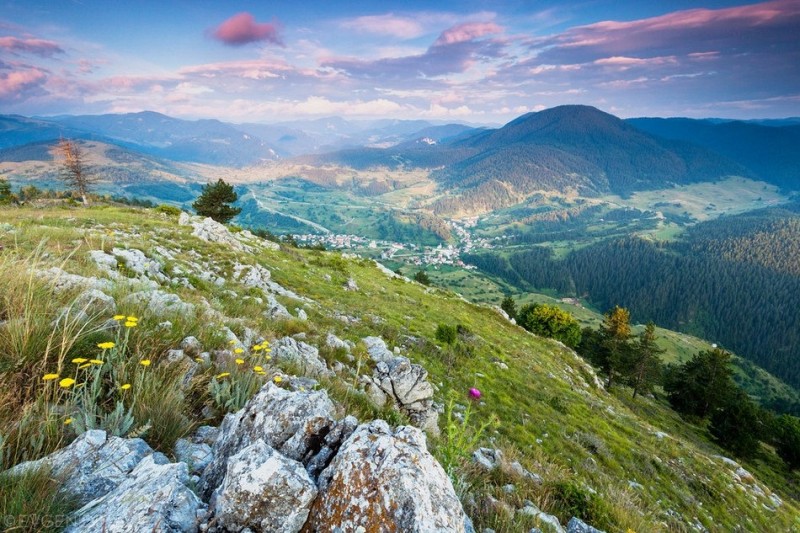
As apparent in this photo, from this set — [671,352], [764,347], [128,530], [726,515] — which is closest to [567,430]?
[726,515]

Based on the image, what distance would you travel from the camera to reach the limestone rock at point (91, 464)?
2.62 metres

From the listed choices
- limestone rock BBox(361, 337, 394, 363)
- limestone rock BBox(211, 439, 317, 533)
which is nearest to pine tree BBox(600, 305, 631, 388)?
limestone rock BBox(361, 337, 394, 363)

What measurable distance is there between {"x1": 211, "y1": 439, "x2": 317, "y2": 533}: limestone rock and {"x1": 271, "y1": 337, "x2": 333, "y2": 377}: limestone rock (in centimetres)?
461

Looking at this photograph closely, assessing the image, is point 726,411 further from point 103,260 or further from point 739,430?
point 103,260

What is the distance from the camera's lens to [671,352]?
12494 centimetres

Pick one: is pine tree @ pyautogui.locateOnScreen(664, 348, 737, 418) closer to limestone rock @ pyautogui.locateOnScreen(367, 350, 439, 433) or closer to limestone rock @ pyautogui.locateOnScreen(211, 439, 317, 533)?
limestone rock @ pyautogui.locateOnScreen(367, 350, 439, 433)

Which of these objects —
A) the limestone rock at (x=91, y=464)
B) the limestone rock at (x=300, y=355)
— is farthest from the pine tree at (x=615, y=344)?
the limestone rock at (x=91, y=464)

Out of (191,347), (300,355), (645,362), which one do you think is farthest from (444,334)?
→ (645,362)

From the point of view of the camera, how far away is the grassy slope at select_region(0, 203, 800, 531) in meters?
6.08

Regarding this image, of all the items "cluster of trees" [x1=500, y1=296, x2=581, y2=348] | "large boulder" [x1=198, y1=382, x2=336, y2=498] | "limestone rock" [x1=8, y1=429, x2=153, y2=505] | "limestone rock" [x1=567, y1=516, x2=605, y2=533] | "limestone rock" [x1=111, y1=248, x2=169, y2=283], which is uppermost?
"limestone rock" [x1=8, y1=429, x2=153, y2=505]

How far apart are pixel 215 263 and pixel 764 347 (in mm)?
233910

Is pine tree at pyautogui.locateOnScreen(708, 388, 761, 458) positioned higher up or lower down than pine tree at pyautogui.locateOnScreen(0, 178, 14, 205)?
lower down

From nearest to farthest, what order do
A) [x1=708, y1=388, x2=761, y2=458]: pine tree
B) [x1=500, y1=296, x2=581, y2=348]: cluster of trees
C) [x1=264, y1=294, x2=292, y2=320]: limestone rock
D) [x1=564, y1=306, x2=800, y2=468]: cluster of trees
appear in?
[x1=264, y1=294, x2=292, y2=320]: limestone rock < [x1=708, y1=388, x2=761, y2=458]: pine tree < [x1=564, y1=306, x2=800, y2=468]: cluster of trees < [x1=500, y1=296, x2=581, y2=348]: cluster of trees

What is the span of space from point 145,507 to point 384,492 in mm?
1663
